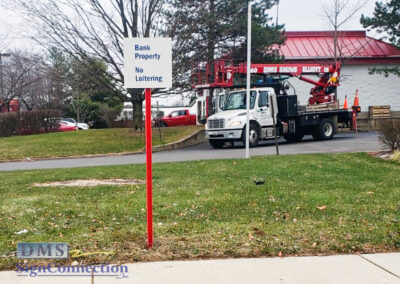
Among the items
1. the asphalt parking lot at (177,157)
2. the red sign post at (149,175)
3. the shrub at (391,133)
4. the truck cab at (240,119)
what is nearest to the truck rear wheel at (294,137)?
the truck cab at (240,119)

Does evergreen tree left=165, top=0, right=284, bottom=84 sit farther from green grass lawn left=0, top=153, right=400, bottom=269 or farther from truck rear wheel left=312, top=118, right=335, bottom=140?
green grass lawn left=0, top=153, right=400, bottom=269

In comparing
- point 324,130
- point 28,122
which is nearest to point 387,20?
point 324,130

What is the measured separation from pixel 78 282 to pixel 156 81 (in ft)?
7.17

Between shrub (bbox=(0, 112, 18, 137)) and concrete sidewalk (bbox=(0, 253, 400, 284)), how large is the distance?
2452 cm

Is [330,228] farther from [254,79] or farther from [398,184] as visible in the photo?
[254,79]

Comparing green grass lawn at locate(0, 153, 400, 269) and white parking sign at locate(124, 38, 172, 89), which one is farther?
green grass lawn at locate(0, 153, 400, 269)

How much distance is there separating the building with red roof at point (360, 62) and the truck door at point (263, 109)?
13.0 m

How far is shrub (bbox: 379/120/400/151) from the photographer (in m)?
Result: 12.3

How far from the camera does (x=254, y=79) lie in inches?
1041

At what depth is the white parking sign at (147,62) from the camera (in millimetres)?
4734

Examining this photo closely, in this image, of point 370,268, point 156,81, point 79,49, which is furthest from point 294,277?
point 79,49

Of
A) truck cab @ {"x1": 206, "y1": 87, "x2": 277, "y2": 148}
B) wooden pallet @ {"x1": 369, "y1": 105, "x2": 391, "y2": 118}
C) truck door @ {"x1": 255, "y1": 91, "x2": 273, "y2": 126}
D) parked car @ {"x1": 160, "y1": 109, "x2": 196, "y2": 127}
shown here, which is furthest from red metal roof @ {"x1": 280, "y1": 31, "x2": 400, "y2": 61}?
truck cab @ {"x1": 206, "y1": 87, "x2": 277, "y2": 148}

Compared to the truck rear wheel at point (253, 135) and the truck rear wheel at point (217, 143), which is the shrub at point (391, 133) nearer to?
the truck rear wheel at point (253, 135)

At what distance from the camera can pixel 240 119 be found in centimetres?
1898
